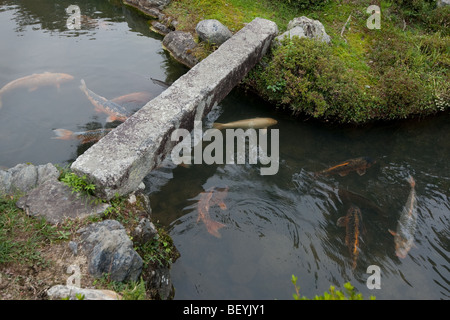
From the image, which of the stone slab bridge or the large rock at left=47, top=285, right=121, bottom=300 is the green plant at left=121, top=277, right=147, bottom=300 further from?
the stone slab bridge

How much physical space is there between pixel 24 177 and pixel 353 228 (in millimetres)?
5481

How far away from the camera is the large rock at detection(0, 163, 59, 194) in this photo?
493cm

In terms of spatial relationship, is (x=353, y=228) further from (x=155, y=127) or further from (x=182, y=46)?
(x=182, y=46)

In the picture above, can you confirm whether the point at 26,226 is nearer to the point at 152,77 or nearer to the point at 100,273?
the point at 100,273

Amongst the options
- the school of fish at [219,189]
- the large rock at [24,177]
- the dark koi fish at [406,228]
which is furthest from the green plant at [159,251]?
the dark koi fish at [406,228]

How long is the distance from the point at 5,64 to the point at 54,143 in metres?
4.18

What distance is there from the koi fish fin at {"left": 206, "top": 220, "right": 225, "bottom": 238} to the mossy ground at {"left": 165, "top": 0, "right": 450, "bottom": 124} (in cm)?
384

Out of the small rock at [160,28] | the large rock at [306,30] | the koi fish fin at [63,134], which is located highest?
the large rock at [306,30]

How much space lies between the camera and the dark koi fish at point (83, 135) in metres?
7.21

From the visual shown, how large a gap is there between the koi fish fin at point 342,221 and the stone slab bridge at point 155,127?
323cm

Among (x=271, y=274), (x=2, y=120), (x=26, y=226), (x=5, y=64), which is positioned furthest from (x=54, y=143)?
(x=271, y=274)

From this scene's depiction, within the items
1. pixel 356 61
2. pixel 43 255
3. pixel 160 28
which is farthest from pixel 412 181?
pixel 160 28

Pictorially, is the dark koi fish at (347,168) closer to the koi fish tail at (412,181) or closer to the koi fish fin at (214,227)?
the koi fish tail at (412,181)

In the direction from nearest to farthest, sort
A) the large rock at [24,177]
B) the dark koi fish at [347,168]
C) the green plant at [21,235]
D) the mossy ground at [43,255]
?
the mossy ground at [43,255] < the green plant at [21,235] < the large rock at [24,177] < the dark koi fish at [347,168]
